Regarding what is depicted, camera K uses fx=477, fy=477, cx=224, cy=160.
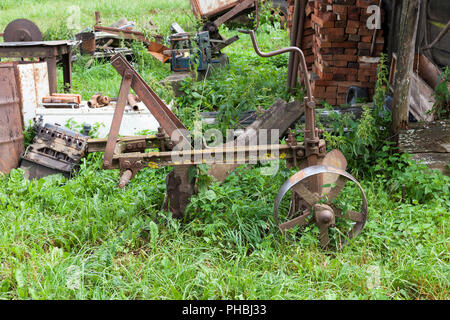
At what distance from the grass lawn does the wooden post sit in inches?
17.4

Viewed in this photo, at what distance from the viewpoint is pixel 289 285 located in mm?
3389

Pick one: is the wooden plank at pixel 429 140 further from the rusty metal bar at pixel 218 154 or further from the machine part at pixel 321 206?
the rusty metal bar at pixel 218 154

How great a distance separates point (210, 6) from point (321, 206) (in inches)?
312

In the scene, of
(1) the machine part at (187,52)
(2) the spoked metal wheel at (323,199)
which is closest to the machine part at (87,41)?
(1) the machine part at (187,52)

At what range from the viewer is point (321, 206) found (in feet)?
12.6

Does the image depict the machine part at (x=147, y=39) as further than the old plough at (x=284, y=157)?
Yes

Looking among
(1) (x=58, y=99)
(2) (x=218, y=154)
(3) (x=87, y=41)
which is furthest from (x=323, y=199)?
(3) (x=87, y=41)

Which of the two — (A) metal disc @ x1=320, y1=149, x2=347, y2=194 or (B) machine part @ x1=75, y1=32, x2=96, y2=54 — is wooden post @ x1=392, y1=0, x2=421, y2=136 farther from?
(B) machine part @ x1=75, y1=32, x2=96, y2=54

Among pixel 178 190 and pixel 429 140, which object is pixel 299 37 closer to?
pixel 429 140

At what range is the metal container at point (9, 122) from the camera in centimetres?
541

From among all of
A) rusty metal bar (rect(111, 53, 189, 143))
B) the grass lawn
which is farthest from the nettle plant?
rusty metal bar (rect(111, 53, 189, 143))

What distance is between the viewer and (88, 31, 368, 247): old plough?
3.79 meters

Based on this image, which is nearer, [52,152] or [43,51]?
[52,152]

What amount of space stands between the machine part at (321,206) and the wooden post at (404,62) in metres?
1.46
